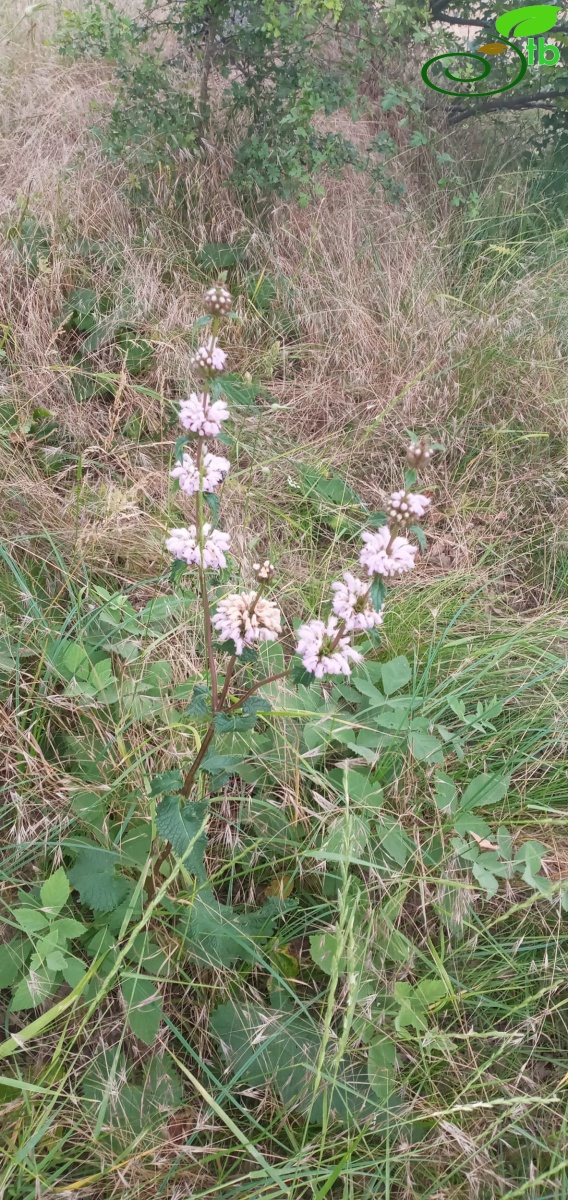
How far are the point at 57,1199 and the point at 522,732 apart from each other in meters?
1.35

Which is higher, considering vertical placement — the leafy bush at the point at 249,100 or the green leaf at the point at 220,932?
the leafy bush at the point at 249,100

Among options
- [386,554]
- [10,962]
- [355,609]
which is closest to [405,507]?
[386,554]

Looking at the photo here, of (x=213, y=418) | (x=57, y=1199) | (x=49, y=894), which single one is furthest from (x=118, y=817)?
(x=213, y=418)

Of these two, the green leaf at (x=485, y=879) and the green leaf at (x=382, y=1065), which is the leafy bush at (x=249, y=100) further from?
the green leaf at (x=382, y=1065)

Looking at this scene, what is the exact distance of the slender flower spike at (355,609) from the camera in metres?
1.26

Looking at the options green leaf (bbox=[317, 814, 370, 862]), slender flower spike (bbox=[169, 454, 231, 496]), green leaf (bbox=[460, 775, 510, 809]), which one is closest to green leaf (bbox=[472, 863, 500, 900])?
green leaf (bbox=[460, 775, 510, 809])

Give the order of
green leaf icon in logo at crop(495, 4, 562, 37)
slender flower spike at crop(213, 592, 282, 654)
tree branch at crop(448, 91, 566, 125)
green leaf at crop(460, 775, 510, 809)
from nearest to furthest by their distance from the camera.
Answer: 1. slender flower spike at crop(213, 592, 282, 654)
2. green leaf at crop(460, 775, 510, 809)
3. green leaf icon in logo at crop(495, 4, 562, 37)
4. tree branch at crop(448, 91, 566, 125)

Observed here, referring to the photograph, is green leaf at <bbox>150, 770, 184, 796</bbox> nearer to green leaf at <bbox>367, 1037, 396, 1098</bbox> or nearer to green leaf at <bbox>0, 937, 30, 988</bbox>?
green leaf at <bbox>0, 937, 30, 988</bbox>

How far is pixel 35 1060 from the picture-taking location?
1.34 m

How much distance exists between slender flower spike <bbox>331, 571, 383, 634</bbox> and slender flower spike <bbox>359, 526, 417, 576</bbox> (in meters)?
0.05

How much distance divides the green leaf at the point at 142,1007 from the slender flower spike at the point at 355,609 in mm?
753

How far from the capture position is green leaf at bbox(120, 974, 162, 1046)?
52.6 inches

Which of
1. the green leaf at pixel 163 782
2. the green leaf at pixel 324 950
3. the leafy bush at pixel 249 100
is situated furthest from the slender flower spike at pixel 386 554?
the leafy bush at pixel 249 100

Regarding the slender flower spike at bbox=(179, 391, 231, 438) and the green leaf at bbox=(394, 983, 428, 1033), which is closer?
the slender flower spike at bbox=(179, 391, 231, 438)
